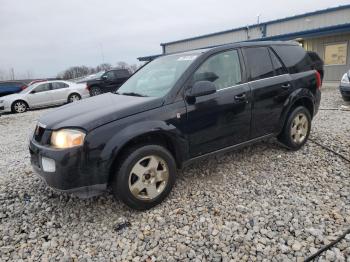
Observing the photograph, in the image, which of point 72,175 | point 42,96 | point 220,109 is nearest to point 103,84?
point 42,96

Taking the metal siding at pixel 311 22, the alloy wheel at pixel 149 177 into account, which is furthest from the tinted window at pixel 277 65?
the metal siding at pixel 311 22

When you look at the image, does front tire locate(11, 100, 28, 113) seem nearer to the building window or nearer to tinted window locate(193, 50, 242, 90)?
tinted window locate(193, 50, 242, 90)

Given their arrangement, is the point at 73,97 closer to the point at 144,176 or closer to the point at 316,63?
the point at 316,63

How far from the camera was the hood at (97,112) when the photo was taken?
3090 millimetres

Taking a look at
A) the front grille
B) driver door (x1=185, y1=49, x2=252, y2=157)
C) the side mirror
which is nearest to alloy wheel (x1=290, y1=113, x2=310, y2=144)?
driver door (x1=185, y1=49, x2=252, y2=157)

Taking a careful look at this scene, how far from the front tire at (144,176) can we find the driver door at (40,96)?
12663 millimetres

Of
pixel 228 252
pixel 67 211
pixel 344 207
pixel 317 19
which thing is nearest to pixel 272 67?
pixel 344 207

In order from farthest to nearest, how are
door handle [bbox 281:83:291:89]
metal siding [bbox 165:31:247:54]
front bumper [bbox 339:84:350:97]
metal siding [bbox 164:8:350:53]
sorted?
metal siding [bbox 165:31:247:54] < metal siding [bbox 164:8:350:53] < front bumper [bbox 339:84:350:97] < door handle [bbox 281:83:291:89]

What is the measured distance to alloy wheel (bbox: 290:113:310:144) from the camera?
15.6 ft

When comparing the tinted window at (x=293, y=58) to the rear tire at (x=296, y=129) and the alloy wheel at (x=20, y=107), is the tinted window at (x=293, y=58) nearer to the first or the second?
the rear tire at (x=296, y=129)

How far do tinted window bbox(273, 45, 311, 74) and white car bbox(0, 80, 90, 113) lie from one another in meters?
12.4

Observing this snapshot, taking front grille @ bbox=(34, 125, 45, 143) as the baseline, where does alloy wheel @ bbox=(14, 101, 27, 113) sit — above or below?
below

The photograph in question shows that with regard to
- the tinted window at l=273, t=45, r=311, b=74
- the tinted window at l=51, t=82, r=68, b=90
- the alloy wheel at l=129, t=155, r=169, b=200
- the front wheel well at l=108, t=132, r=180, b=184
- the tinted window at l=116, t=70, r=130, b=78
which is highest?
the tinted window at l=116, t=70, r=130, b=78

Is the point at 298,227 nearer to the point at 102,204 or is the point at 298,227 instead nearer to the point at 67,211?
the point at 102,204
